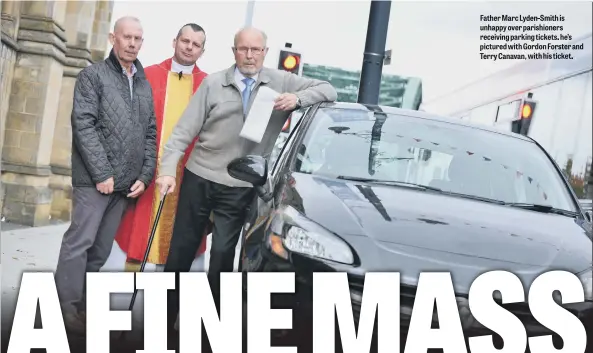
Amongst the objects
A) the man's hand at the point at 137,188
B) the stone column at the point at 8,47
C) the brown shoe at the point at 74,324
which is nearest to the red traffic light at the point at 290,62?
the stone column at the point at 8,47

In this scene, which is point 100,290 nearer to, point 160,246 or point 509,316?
point 160,246

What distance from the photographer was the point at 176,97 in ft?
20.4

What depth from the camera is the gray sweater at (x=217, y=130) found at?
19.1 ft

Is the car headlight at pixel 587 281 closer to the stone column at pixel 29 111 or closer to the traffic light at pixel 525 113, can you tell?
the stone column at pixel 29 111

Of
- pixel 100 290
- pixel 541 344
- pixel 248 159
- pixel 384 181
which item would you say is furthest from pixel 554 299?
pixel 100 290

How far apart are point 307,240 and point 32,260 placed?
221 inches

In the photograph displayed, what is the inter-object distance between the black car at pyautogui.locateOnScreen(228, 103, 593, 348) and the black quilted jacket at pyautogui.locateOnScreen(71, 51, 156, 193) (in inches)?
29.9

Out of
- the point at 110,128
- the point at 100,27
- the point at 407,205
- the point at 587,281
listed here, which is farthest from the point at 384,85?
the point at 587,281

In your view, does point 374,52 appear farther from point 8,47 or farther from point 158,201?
point 8,47

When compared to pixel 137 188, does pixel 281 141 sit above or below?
above

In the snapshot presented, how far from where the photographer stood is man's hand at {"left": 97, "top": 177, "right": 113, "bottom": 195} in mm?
5664

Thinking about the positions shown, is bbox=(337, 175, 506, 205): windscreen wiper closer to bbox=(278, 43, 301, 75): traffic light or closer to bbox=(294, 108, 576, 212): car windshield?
bbox=(294, 108, 576, 212): car windshield

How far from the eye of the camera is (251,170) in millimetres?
4996

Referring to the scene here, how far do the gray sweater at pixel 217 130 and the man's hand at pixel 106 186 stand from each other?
0.29 meters
